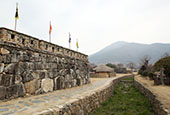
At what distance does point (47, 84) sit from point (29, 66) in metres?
1.54

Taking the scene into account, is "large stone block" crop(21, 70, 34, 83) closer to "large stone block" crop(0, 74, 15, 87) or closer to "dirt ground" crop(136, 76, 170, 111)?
"large stone block" crop(0, 74, 15, 87)

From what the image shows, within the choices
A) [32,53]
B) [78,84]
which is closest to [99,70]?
[78,84]

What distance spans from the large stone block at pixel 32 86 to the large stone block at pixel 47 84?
35 centimetres

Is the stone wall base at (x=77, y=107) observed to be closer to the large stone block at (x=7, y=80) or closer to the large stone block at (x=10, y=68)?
the large stone block at (x=7, y=80)

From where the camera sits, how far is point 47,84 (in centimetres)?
668

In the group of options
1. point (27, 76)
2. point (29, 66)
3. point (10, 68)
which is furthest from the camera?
point (29, 66)

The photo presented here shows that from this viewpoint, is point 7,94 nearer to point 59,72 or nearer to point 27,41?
point 27,41

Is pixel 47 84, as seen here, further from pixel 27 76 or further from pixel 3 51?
pixel 3 51

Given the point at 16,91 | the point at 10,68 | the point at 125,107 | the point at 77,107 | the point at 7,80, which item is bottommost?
the point at 125,107

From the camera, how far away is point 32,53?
5.89 m

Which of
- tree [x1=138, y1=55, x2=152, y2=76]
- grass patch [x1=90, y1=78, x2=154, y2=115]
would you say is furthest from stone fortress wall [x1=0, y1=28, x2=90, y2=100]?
tree [x1=138, y1=55, x2=152, y2=76]

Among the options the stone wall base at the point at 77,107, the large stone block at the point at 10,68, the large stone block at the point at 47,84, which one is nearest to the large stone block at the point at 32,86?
the large stone block at the point at 47,84

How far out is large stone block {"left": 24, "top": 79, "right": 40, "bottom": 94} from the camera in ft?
18.0

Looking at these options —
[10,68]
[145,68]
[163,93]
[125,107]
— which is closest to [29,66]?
[10,68]
